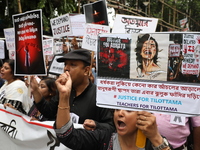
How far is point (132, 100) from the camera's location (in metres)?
1.79

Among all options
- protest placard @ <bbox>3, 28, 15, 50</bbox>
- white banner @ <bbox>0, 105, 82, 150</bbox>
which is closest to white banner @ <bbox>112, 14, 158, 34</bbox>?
white banner @ <bbox>0, 105, 82, 150</bbox>

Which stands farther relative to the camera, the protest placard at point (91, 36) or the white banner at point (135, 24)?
the protest placard at point (91, 36)

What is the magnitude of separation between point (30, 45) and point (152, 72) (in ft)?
6.45

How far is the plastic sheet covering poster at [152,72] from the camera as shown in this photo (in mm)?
1688

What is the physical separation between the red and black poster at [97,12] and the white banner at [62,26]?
49 centimetres

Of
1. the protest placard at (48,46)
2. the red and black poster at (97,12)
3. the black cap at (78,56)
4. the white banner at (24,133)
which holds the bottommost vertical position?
the white banner at (24,133)

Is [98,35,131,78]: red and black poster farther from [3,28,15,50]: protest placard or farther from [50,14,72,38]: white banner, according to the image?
[3,28,15,50]: protest placard

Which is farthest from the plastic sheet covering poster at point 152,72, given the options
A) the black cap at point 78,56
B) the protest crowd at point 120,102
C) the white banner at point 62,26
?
the white banner at point 62,26

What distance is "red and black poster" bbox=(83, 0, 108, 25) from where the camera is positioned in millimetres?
5270

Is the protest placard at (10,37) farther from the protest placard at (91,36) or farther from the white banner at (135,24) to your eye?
the white banner at (135,24)

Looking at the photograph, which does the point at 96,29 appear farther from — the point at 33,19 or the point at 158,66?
the point at 158,66

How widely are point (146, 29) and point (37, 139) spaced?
1.91m

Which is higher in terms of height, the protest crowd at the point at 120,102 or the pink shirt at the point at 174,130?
the protest crowd at the point at 120,102

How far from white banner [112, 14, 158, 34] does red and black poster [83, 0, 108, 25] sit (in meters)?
1.37
